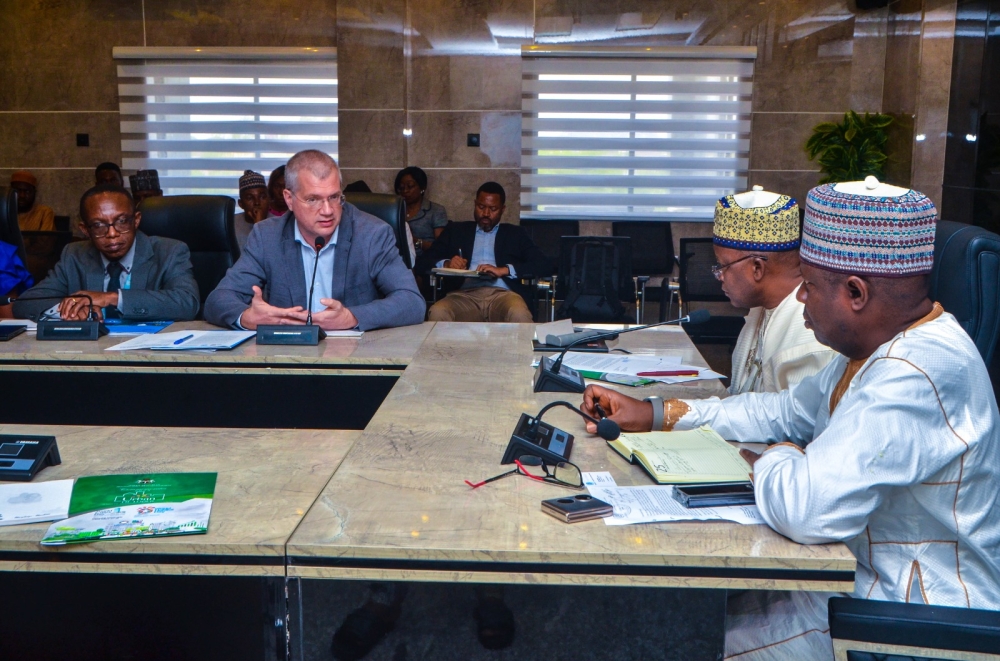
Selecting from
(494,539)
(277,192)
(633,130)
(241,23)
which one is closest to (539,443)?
(494,539)

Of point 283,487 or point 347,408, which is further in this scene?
point 347,408

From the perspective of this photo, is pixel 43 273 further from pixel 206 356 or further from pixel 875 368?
pixel 875 368

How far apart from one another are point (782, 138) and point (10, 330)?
18.0ft

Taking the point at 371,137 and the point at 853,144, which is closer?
the point at 853,144

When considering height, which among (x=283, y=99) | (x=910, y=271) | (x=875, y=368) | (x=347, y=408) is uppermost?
(x=283, y=99)

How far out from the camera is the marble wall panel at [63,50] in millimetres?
6871

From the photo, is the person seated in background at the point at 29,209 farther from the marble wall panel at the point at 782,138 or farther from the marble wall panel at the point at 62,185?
the marble wall panel at the point at 782,138

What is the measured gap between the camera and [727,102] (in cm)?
671

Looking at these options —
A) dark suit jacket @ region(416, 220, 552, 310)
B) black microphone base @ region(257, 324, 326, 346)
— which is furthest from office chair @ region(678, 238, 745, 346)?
black microphone base @ region(257, 324, 326, 346)

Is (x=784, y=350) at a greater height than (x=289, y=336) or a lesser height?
greater

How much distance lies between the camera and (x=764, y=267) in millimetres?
2123

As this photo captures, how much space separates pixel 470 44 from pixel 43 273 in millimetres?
3267

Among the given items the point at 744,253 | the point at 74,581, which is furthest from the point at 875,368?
the point at 74,581

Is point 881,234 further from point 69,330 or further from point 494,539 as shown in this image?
point 69,330
